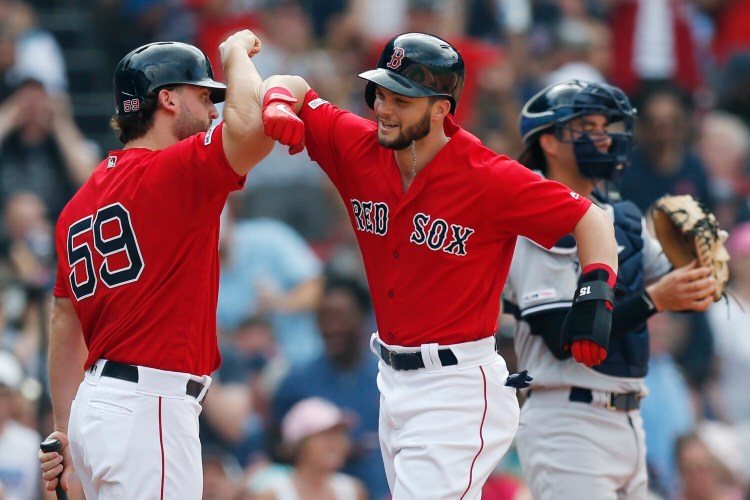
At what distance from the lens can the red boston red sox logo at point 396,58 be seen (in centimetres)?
526

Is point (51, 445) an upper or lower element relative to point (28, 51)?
lower

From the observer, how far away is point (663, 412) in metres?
8.95

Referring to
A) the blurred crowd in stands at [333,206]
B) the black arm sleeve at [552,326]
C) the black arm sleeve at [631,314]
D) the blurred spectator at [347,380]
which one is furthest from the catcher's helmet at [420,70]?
the blurred spectator at [347,380]

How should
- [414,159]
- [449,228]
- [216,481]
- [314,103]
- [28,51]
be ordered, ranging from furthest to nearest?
[28,51] < [216,481] < [314,103] < [414,159] < [449,228]

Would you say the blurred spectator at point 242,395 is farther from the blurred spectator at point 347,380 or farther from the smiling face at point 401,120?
the smiling face at point 401,120

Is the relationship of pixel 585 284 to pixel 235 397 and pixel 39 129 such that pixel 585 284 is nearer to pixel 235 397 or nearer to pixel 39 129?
pixel 235 397

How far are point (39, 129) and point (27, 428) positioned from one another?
2798mm

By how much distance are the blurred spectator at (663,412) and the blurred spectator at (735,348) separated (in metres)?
0.39

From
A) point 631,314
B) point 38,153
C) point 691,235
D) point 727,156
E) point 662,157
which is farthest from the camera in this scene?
point 727,156

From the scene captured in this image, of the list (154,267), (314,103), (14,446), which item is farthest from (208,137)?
(14,446)

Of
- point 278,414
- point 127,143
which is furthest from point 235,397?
point 127,143

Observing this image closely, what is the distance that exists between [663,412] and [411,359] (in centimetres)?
413

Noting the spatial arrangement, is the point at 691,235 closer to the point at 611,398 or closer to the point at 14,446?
the point at 611,398

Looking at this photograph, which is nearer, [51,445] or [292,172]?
[51,445]
